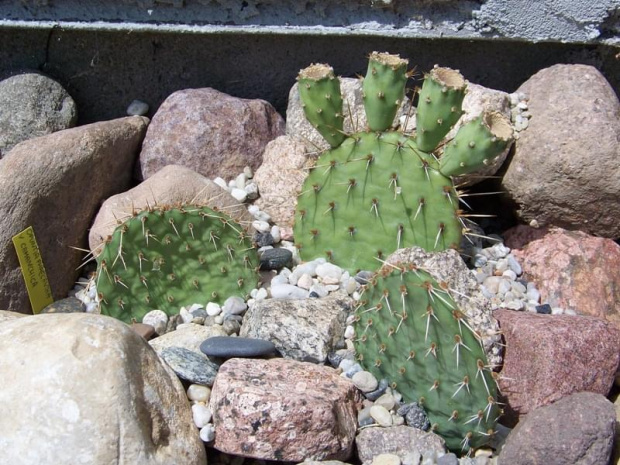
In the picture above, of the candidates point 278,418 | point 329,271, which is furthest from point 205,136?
point 278,418

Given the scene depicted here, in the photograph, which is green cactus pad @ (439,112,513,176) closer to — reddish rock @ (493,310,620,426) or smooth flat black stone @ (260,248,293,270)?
reddish rock @ (493,310,620,426)

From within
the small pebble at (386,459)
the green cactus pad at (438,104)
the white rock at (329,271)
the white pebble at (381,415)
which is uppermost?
the green cactus pad at (438,104)

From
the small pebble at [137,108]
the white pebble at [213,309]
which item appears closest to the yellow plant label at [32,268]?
the white pebble at [213,309]

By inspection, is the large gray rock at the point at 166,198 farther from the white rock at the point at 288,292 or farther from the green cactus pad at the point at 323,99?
the green cactus pad at the point at 323,99

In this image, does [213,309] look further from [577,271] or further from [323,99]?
[577,271]

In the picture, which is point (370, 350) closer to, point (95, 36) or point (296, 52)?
point (296, 52)
